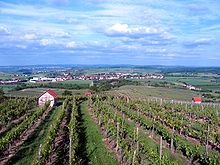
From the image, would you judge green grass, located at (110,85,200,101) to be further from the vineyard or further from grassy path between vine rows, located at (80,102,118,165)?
grassy path between vine rows, located at (80,102,118,165)

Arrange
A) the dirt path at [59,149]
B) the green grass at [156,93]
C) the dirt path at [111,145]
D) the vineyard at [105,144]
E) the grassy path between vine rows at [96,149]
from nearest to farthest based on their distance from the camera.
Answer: the vineyard at [105,144] < the dirt path at [59,149] < the grassy path between vine rows at [96,149] < the dirt path at [111,145] < the green grass at [156,93]

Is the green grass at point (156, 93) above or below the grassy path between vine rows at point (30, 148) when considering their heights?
below

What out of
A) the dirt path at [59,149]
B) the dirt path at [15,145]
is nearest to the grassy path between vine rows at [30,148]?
the dirt path at [15,145]

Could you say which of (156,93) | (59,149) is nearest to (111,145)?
(59,149)

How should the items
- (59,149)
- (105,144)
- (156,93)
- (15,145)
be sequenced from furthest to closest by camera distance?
(156,93), (105,144), (15,145), (59,149)

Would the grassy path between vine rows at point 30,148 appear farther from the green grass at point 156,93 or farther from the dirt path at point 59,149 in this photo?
the green grass at point 156,93

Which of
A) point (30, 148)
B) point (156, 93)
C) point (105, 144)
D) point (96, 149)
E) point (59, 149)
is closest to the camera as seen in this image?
point (59, 149)

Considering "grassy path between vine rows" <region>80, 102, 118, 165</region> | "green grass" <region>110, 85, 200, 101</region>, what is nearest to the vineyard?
"grassy path between vine rows" <region>80, 102, 118, 165</region>

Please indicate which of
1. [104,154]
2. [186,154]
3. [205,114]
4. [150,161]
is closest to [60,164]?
[104,154]

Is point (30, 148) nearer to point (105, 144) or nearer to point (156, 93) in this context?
point (105, 144)

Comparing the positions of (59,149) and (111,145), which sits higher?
(59,149)

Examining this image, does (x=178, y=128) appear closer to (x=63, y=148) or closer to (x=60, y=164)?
(x=63, y=148)
